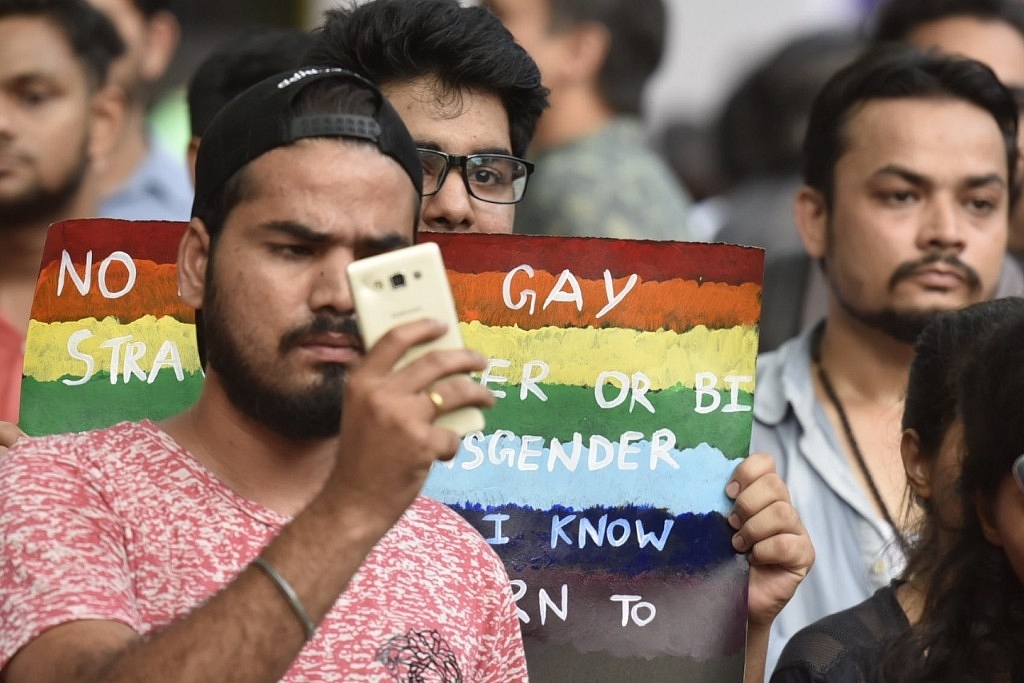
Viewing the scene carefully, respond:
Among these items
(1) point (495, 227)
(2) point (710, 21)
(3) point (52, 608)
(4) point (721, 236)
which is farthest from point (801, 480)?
(2) point (710, 21)

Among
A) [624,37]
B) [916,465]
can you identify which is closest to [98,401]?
[916,465]

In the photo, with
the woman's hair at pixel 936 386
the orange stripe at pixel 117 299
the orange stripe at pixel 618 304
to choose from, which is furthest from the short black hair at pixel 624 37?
the orange stripe at pixel 117 299

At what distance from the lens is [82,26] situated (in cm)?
503

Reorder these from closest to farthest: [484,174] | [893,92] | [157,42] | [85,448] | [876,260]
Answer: [85,448], [484,174], [876,260], [893,92], [157,42]

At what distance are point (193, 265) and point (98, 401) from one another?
1.70 ft

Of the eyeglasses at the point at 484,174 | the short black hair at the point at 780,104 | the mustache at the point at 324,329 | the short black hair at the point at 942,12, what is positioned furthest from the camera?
the short black hair at the point at 780,104

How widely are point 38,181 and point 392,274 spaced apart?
9.02 ft

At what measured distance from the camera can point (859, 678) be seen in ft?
10.2

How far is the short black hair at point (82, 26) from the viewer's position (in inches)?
195

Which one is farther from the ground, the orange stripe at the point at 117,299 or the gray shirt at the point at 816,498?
the orange stripe at the point at 117,299

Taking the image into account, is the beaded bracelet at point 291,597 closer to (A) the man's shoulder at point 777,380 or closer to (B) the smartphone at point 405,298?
(B) the smartphone at point 405,298

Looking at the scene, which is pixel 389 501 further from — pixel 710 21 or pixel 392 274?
pixel 710 21

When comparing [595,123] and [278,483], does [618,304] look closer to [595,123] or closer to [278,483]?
[278,483]

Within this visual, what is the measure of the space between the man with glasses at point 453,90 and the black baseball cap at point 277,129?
0.75 m
